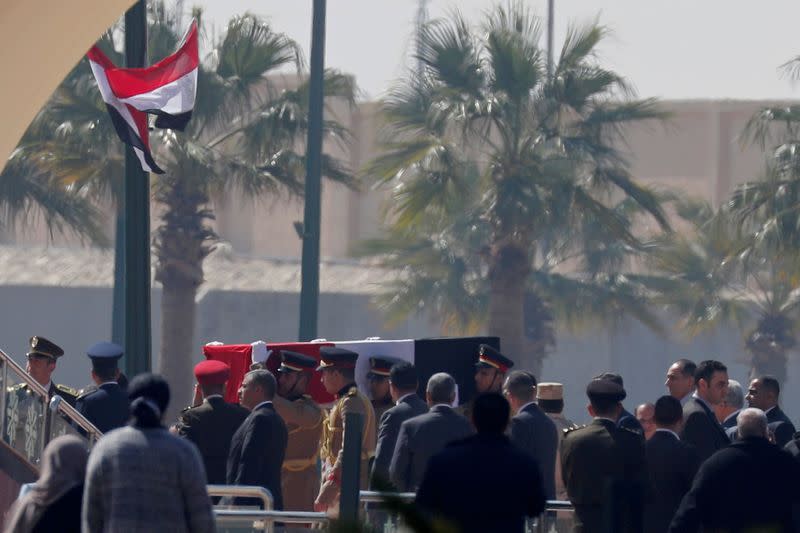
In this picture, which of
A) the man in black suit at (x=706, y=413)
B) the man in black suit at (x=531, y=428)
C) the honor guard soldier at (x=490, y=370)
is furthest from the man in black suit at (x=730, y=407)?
the honor guard soldier at (x=490, y=370)

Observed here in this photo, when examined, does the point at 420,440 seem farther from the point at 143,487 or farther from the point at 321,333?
the point at 321,333

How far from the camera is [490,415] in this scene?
6.32 m

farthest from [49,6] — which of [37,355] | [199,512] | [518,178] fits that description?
[518,178]

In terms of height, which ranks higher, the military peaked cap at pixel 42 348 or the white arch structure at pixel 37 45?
the white arch structure at pixel 37 45

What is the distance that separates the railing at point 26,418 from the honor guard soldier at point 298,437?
1639 millimetres

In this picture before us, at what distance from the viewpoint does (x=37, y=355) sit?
35.7 ft

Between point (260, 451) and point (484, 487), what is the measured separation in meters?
2.79

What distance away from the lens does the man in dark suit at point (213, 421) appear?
903cm

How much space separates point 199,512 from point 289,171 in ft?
59.8

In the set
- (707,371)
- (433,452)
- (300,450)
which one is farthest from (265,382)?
(707,371)

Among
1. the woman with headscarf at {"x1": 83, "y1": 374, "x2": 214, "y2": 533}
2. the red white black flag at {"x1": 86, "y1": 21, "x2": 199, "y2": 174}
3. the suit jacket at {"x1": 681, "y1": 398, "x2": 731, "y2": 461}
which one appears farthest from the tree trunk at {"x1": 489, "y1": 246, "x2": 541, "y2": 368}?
the woman with headscarf at {"x1": 83, "y1": 374, "x2": 214, "y2": 533}

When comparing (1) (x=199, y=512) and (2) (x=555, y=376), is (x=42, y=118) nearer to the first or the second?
(1) (x=199, y=512)

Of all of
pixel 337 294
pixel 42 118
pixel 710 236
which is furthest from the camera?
pixel 337 294

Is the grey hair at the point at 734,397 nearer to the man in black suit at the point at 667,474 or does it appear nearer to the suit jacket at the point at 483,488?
the man in black suit at the point at 667,474
